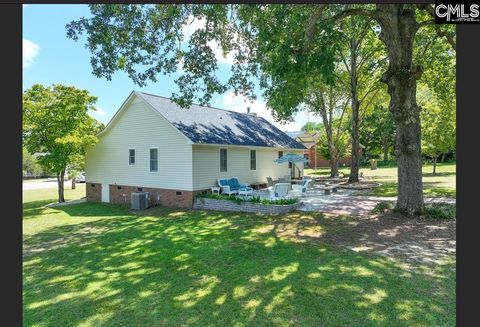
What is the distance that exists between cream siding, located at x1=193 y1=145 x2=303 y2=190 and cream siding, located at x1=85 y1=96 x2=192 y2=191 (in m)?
0.62

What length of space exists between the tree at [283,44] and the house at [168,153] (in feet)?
12.4

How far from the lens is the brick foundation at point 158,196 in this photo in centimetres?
1504

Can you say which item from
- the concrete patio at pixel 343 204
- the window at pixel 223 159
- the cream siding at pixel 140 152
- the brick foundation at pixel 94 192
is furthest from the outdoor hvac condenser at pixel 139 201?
the concrete patio at pixel 343 204

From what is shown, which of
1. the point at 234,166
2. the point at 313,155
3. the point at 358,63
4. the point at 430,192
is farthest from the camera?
the point at 313,155

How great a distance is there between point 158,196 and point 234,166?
475 cm

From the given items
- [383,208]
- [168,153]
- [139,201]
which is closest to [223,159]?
[168,153]

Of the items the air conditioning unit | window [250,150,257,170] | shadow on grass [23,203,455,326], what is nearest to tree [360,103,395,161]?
window [250,150,257,170]

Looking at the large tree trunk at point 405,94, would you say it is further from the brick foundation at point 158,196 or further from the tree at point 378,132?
the tree at point 378,132

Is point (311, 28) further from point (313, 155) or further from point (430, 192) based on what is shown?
point (313, 155)

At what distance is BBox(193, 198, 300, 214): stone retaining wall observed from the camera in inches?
497

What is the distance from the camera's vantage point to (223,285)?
5.54 meters

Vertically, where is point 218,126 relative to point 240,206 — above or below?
above

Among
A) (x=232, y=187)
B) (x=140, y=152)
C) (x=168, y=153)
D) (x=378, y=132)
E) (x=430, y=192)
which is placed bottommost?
(x=430, y=192)
